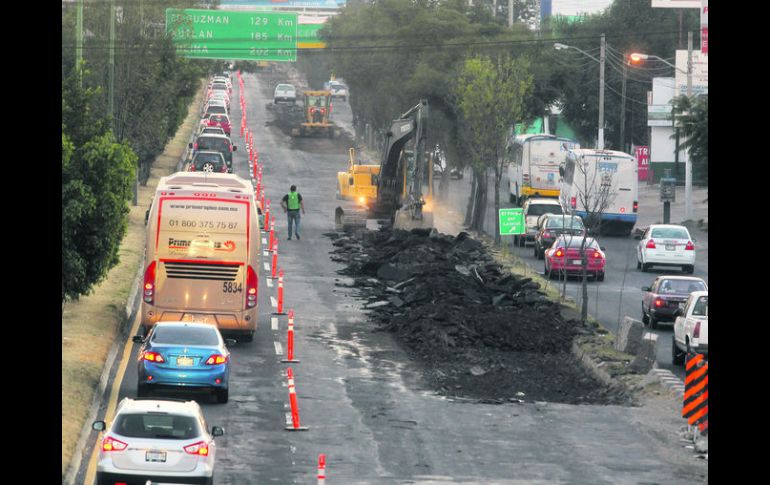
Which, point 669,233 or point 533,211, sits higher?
point 533,211

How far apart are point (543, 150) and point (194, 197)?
40373 mm

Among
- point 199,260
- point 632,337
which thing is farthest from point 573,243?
point 199,260

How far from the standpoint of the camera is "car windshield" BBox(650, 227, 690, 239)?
5212cm

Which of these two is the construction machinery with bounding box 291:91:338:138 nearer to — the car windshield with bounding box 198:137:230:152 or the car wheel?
the car windshield with bounding box 198:137:230:152

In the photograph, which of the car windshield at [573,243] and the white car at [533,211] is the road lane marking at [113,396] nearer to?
the car windshield at [573,243]

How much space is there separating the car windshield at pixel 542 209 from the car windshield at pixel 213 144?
2124 centimetres

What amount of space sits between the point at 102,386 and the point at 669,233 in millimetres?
28108

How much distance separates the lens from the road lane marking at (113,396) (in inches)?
870

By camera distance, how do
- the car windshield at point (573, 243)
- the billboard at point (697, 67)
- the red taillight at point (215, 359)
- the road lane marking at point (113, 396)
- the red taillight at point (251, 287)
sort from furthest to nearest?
the billboard at point (697, 67) → the car windshield at point (573, 243) → the red taillight at point (251, 287) → the red taillight at point (215, 359) → the road lane marking at point (113, 396)

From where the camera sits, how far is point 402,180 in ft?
185

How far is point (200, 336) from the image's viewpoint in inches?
1095

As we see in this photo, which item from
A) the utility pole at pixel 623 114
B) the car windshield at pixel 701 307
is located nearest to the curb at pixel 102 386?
the car windshield at pixel 701 307

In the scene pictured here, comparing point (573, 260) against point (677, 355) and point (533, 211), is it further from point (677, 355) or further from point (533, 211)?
point (677, 355)
